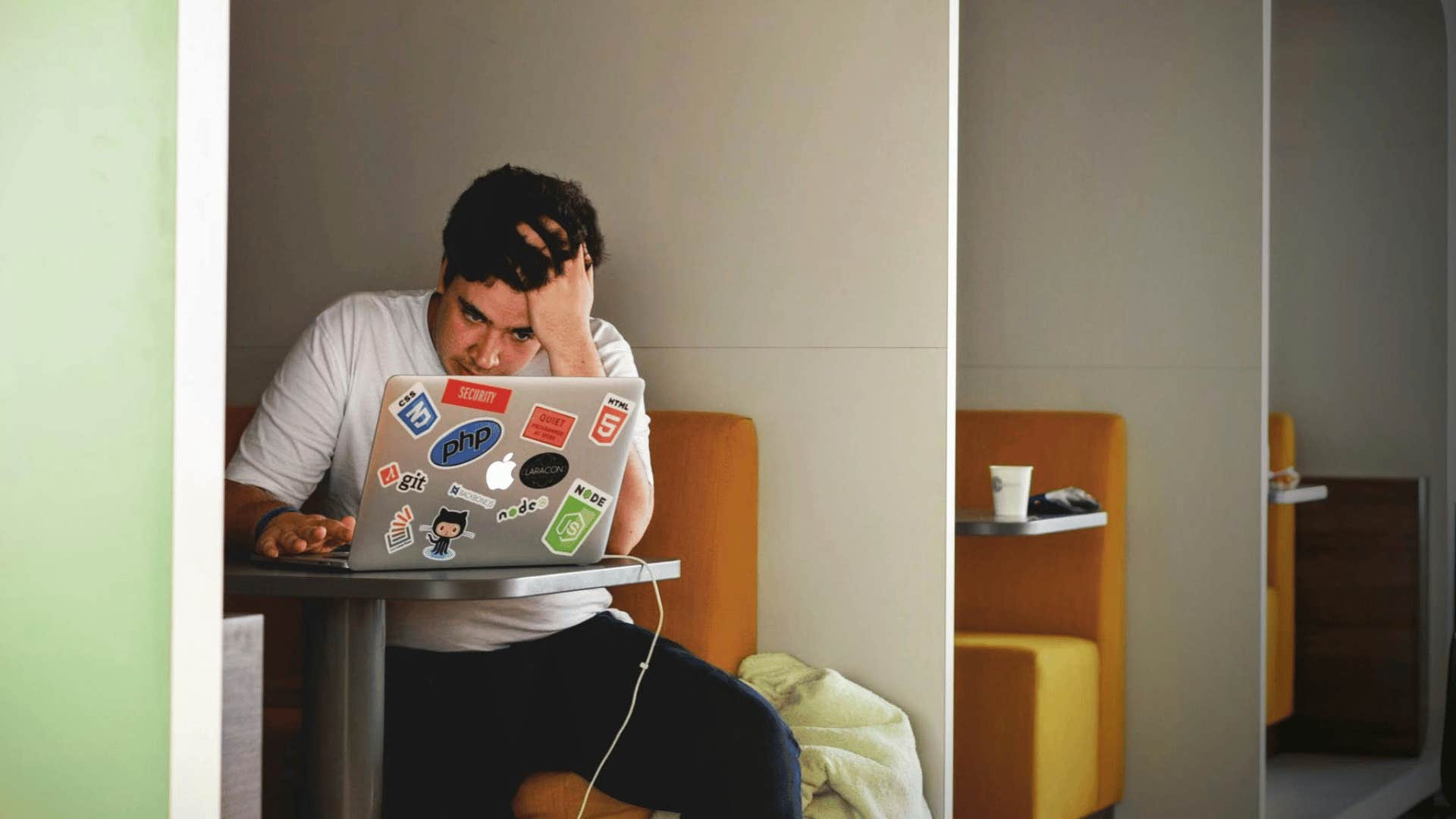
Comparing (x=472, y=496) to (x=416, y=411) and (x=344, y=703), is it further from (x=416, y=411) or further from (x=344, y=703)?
(x=344, y=703)

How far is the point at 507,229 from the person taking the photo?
2.39 m

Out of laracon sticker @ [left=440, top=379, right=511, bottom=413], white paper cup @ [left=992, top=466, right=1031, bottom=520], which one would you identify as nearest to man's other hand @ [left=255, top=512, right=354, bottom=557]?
laracon sticker @ [left=440, top=379, right=511, bottom=413]

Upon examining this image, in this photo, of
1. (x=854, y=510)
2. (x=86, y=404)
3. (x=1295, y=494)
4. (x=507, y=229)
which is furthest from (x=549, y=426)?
(x=1295, y=494)

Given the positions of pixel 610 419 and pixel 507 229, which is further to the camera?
pixel 507 229

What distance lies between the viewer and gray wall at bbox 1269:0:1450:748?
4.95m

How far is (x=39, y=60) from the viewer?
2.93 ft

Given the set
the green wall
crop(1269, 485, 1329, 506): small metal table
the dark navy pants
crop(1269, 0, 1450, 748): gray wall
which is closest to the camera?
the green wall

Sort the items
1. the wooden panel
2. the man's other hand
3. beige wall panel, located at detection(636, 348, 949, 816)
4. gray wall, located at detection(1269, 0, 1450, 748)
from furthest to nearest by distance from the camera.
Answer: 1. gray wall, located at detection(1269, 0, 1450, 748)
2. the wooden panel
3. beige wall panel, located at detection(636, 348, 949, 816)
4. the man's other hand

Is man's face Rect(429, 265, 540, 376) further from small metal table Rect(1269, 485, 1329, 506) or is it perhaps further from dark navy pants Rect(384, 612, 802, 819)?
small metal table Rect(1269, 485, 1329, 506)

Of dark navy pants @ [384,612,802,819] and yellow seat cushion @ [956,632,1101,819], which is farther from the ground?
dark navy pants @ [384,612,802,819]

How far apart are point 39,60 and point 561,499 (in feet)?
3.34

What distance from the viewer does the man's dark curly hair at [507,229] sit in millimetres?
2369

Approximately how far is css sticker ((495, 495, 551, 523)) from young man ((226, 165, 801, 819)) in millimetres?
243

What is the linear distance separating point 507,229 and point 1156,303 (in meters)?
1.92
